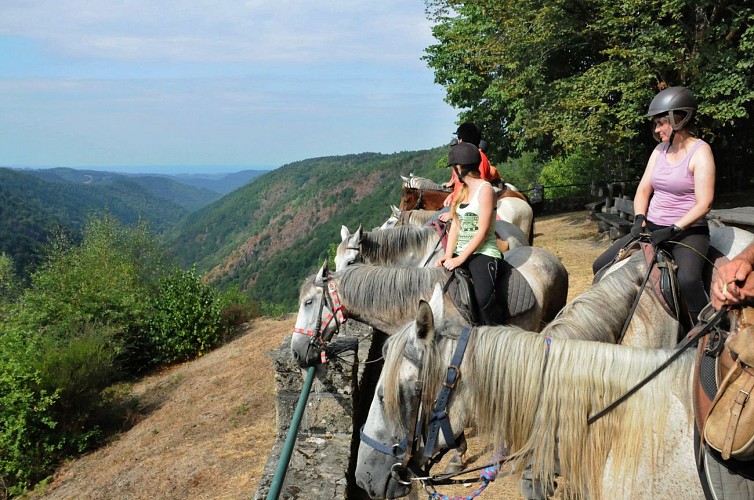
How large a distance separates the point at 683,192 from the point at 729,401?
2403 millimetres

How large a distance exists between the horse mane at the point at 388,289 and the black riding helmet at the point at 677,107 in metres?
1.96

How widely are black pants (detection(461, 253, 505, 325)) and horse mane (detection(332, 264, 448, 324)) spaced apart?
26 centimetres

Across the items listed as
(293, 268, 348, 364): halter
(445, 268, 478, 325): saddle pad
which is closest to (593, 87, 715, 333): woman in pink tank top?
(445, 268, 478, 325): saddle pad

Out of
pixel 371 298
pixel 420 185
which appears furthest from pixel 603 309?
pixel 420 185

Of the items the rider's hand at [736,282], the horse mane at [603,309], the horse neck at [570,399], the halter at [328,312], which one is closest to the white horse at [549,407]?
the horse neck at [570,399]

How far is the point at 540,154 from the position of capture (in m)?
22.8

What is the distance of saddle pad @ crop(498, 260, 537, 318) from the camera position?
14.3ft

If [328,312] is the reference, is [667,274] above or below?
above

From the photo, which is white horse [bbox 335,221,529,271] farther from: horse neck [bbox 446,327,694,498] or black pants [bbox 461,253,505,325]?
horse neck [bbox 446,327,694,498]

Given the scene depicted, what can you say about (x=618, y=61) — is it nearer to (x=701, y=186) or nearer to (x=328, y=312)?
(x=701, y=186)

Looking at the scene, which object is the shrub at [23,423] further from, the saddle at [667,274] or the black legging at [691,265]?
the black legging at [691,265]

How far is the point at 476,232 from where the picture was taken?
4.14 m

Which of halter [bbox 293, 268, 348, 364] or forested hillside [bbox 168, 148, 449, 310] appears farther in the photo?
forested hillside [bbox 168, 148, 449, 310]

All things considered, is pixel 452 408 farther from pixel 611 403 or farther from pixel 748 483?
pixel 748 483
